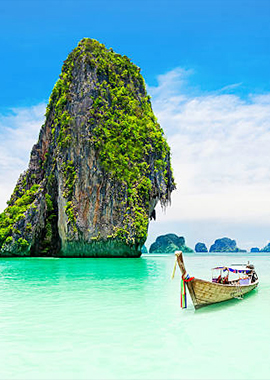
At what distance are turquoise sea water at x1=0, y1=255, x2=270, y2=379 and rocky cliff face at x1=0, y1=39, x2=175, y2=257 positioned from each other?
20.5 metres

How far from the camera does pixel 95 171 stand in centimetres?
3125

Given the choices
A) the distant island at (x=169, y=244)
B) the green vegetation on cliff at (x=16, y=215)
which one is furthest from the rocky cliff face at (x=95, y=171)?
the distant island at (x=169, y=244)

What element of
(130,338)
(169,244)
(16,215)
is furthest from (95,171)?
(169,244)

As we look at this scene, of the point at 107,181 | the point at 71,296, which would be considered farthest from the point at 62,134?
the point at 71,296

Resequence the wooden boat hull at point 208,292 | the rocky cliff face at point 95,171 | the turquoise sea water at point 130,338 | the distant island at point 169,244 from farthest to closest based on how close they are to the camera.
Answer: the distant island at point 169,244 < the rocky cliff face at point 95,171 < the wooden boat hull at point 208,292 < the turquoise sea water at point 130,338

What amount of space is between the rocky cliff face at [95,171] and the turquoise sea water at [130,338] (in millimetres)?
20522

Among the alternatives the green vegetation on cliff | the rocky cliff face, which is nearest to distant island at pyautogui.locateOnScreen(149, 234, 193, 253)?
the green vegetation on cliff

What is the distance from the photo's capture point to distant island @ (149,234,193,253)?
3985 inches

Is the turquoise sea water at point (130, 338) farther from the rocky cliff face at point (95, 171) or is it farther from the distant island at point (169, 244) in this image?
the distant island at point (169, 244)

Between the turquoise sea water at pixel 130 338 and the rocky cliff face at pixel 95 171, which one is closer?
the turquoise sea water at pixel 130 338

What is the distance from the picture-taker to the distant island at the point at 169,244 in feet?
332

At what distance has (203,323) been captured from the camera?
7.08 meters

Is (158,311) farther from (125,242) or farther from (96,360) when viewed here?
(125,242)

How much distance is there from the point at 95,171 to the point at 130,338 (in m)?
25.9
